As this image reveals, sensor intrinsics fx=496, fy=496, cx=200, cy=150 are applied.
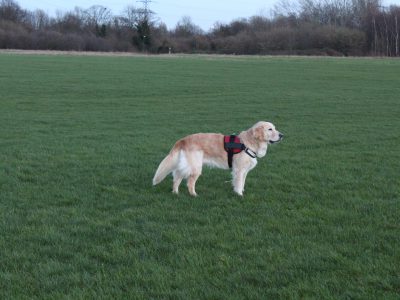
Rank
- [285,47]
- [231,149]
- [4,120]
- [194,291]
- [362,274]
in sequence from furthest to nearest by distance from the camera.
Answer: [285,47] < [4,120] < [231,149] < [362,274] < [194,291]

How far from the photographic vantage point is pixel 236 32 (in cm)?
13262

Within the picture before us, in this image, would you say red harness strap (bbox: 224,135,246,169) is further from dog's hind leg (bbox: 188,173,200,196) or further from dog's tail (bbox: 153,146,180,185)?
dog's tail (bbox: 153,146,180,185)

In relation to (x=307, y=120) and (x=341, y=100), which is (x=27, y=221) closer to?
(x=307, y=120)

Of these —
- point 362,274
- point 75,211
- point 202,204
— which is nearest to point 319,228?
point 362,274

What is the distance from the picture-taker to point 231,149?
27.3ft

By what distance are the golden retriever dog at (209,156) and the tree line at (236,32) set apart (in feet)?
307

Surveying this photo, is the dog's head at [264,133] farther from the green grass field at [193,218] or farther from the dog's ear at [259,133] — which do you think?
the green grass field at [193,218]

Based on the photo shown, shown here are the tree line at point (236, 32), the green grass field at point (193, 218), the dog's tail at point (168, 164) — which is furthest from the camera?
the tree line at point (236, 32)

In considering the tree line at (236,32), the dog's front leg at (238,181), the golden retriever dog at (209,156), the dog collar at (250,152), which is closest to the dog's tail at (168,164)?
the golden retriever dog at (209,156)

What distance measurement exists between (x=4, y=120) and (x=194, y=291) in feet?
48.1

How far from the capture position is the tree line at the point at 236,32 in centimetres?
10344

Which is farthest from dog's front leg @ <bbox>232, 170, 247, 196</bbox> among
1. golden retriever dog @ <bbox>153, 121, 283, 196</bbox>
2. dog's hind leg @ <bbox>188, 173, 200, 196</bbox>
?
dog's hind leg @ <bbox>188, 173, 200, 196</bbox>

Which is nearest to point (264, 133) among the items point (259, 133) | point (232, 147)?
point (259, 133)

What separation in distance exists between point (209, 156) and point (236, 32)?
12861 centimetres
